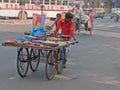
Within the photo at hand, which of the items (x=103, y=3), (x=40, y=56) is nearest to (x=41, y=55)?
(x=40, y=56)

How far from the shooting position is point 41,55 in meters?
11.4

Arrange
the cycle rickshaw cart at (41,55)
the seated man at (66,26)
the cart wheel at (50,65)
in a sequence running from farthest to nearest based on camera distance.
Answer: the seated man at (66,26) → the cart wheel at (50,65) → the cycle rickshaw cart at (41,55)

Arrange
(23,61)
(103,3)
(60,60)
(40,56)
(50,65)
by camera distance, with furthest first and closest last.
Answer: (103,3), (60,60), (40,56), (23,61), (50,65)

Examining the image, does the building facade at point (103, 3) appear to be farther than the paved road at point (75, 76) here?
Yes

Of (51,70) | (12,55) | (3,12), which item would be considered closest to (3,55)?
(12,55)

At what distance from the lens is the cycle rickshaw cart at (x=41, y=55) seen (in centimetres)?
1055

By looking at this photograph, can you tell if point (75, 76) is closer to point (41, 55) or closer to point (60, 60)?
point (60, 60)

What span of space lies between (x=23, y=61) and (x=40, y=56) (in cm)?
50

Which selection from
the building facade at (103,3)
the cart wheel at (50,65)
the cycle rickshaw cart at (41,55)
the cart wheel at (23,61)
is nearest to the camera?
the cycle rickshaw cart at (41,55)

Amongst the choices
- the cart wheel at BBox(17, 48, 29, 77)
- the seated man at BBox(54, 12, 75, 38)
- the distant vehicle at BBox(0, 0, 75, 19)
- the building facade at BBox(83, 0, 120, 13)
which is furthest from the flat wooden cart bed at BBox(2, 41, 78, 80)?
the building facade at BBox(83, 0, 120, 13)

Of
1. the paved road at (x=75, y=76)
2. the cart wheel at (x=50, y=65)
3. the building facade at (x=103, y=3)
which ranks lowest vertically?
the paved road at (x=75, y=76)

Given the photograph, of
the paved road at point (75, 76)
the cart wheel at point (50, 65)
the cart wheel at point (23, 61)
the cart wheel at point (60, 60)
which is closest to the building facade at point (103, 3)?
the paved road at point (75, 76)

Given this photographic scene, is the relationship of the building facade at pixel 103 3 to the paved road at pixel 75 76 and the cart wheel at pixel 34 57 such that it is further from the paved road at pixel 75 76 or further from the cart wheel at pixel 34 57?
the cart wheel at pixel 34 57

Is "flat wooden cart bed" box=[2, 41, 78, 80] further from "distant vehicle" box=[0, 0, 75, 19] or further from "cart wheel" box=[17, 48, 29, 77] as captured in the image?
"distant vehicle" box=[0, 0, 75, 19]
